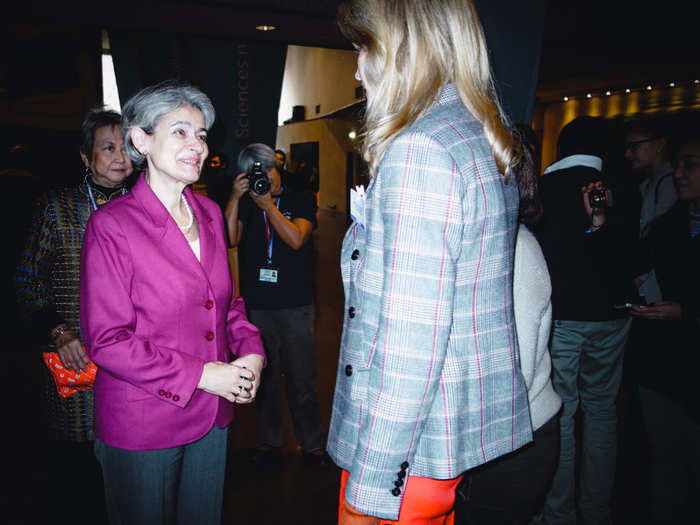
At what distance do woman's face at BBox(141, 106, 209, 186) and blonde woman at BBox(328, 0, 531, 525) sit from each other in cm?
63

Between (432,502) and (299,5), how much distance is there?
3.42m

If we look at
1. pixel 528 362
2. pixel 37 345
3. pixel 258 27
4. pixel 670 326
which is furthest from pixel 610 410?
pixel 37 345

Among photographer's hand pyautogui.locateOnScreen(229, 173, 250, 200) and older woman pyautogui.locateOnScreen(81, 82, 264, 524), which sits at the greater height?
photographer's hand pyautogui.locateOnScreen(229, 173, 250, 200)

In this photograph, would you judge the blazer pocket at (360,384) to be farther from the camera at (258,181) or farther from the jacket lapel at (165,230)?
the camera at (258,181)

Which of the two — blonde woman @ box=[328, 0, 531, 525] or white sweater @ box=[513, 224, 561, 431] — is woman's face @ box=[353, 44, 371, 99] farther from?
white sweater @ box=[513, 224, 561, 431]

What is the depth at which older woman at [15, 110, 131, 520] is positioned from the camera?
1.69 metres

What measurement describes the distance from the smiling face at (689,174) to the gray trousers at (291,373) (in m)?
1.92

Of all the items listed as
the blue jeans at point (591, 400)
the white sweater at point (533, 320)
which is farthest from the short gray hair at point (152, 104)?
the blue jeans at point (591, 400)

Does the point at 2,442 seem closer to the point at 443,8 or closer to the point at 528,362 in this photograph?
the point at 528,362

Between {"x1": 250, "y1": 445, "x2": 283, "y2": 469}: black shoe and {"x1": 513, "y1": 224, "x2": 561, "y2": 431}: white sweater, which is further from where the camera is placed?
{"x1": 250, "y1": 445, "x2": 283, "y2": 469}: black shoe

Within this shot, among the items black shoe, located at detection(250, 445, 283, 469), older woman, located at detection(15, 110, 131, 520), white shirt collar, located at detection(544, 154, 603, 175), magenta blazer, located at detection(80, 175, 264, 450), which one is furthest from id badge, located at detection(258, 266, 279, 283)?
white shirt collar, located at detection(544, 154, 603, 175)

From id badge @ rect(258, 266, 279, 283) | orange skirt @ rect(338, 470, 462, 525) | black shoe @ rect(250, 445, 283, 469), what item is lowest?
black shoe @ rect(250, 445, 283, 469)

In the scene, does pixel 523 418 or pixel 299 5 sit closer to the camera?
pixel 523 418

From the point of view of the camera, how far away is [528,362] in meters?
1.13
